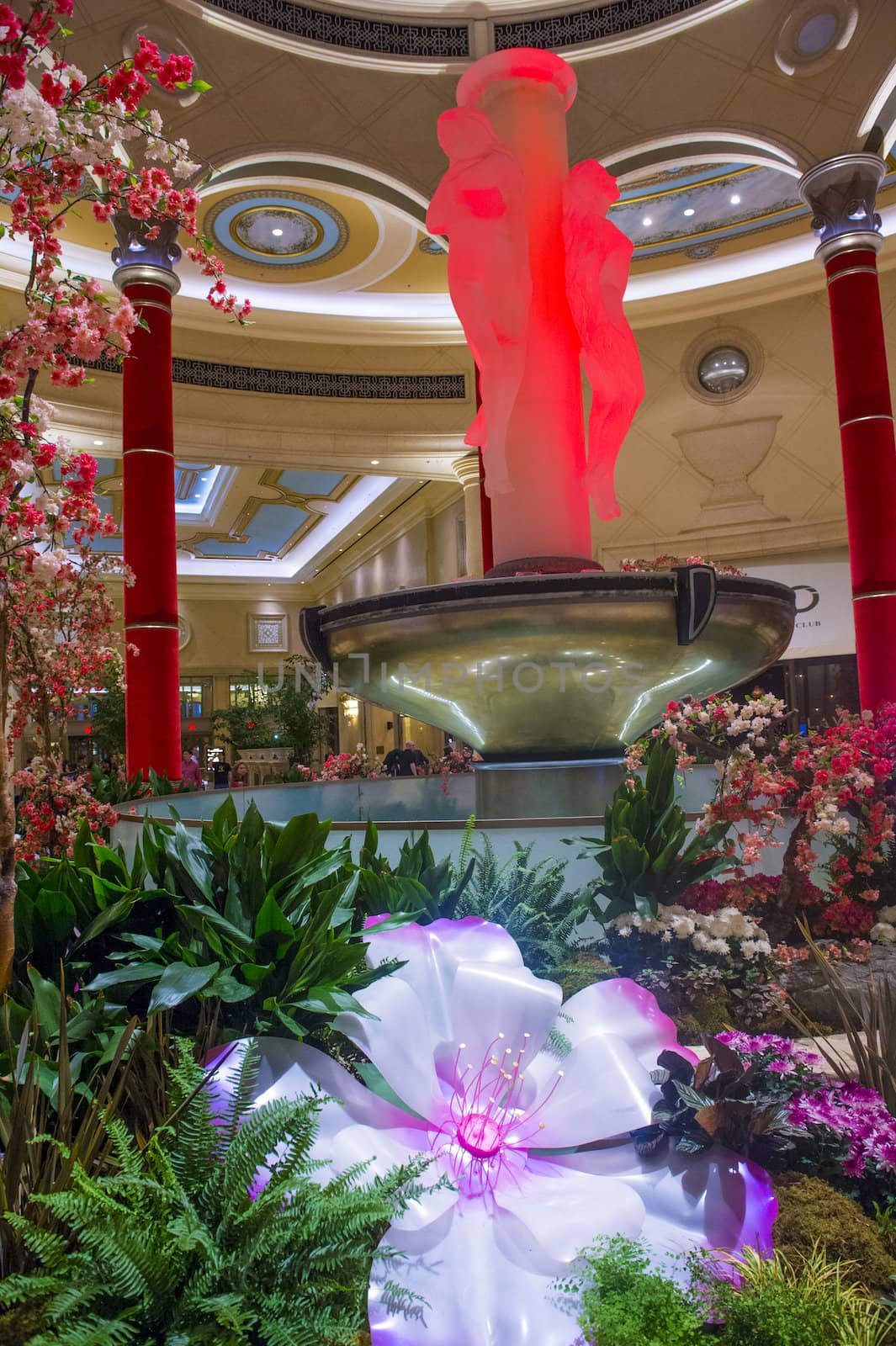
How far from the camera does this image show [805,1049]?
5.90 feet

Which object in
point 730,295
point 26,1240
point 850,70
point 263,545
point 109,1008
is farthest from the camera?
point 263,545

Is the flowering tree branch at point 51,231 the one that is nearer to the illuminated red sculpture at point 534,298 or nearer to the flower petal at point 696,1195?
the flower petal at point 696,1195

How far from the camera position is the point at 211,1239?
98 centimetres

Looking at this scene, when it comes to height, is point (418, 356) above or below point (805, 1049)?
above

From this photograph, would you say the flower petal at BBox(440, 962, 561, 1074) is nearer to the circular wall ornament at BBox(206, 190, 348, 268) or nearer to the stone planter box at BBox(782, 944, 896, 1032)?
the stone planter box at BBox(782, 944, 896, 1032)

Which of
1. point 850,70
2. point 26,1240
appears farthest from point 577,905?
point 850,70

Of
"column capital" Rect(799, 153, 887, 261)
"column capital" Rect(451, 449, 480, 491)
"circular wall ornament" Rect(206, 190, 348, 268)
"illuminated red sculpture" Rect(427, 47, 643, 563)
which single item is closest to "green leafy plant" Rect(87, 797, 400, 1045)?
"illuminated red sculpture" Rect(427, 47, 643, 563)

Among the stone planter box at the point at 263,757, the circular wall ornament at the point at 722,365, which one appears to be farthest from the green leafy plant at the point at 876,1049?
the stone planter box at the point at 263,757

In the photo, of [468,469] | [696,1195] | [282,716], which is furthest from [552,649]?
[282,716]

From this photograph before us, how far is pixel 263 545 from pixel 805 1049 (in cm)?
2274

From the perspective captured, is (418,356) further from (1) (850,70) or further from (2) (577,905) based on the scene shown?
(2) (577,905)

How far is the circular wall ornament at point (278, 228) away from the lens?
10.8 meters

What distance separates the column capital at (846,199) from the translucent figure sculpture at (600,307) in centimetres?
541

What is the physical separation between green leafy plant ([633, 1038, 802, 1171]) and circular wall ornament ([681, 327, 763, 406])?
1183 centimetres
